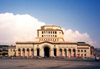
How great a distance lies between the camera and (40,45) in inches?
4759

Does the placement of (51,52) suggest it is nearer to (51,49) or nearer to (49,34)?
(51,49)

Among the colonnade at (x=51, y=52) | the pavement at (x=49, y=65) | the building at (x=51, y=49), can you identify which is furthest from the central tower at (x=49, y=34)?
the pavement at (x=49, y=65)

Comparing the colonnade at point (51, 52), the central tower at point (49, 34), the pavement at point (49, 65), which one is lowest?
the colonnade at point (51, 52)

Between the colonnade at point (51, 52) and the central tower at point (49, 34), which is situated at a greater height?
the central tower at point (49, 34)

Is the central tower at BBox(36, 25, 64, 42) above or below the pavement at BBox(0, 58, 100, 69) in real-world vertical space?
above

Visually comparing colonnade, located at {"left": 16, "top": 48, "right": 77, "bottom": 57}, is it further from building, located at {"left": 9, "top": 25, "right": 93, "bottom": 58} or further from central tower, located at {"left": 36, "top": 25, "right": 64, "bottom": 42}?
central tower, located at {"left": 36, "top": 25, "right": 64, "bottom": 42}

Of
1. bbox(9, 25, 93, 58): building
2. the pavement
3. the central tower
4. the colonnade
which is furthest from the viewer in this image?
the central tower

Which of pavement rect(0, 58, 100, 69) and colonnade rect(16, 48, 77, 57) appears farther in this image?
colonnade rect(16, 48, 77, 57)

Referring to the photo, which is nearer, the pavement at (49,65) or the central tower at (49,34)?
the pavement at (49,65)

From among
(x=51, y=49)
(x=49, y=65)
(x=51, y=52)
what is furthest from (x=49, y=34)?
(x=49, y=65)

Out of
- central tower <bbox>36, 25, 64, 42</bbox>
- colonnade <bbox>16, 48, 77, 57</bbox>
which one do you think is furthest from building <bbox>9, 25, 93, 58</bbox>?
central tower <bbox>36, 25, 64, 42</bbox>

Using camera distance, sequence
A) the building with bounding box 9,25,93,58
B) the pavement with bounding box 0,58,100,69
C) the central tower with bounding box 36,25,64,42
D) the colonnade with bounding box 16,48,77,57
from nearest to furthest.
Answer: the pavement with bounding box 0,58,100,69
the colonnade with bounding box 16,48,77,57
the building with bounding box 9,25,93,58
the central tower with bounding box 36,25,64,42

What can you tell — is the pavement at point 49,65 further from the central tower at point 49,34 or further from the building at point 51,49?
the central tower at point 49,34

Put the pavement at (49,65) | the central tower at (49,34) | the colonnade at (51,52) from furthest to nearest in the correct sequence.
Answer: the central tower at (49,34)
the colonnade at (51,52)
the pavement at (49,65)
